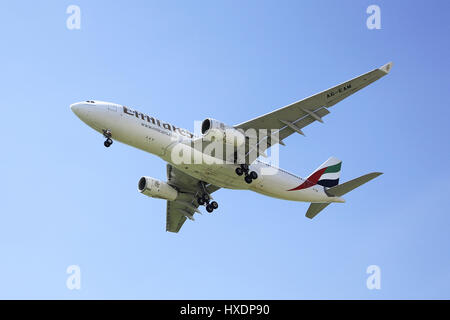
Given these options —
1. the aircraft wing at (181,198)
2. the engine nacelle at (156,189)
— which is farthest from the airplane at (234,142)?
the aircraft wing at (181,198)

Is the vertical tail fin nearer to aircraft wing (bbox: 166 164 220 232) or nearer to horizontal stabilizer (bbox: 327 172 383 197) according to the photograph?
horizontal stabilizer (bbox: 327 172 383 197)

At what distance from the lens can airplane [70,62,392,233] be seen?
38562 millimetres

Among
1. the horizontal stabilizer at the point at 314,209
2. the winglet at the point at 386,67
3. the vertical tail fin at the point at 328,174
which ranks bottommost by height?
the horizontal stabilizer at the point at 314,209

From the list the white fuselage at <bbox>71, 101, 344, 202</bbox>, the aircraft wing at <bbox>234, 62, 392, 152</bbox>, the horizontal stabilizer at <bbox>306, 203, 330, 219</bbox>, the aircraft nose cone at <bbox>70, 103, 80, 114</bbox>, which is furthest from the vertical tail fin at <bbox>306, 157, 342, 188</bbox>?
the aircraft nose cone at <bbox>70, 103, 80, 114</bbox>

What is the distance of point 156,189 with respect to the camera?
4631 cm

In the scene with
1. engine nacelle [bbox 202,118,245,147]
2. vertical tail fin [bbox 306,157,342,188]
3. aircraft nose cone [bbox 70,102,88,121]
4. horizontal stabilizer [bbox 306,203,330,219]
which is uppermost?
aircraft nose cone [bbox 70,102,88,121]

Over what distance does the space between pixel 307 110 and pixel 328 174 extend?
30.8 ft

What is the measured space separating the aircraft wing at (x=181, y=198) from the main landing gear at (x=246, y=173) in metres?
6.19

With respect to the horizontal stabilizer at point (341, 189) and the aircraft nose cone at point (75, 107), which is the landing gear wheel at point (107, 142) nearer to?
the aircraft nose cone at point (75, 107)

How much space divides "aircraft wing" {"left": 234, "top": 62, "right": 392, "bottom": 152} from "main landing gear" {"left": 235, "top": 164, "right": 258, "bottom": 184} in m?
2.13

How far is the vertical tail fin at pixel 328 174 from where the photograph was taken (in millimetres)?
46406

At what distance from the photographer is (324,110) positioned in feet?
129

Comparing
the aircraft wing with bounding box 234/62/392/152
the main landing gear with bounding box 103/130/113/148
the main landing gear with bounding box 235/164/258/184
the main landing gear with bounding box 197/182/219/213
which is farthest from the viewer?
the main landing gear with bounding box 197/182/219/213

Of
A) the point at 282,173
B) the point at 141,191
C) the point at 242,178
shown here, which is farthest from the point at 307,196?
the point at 141,191
